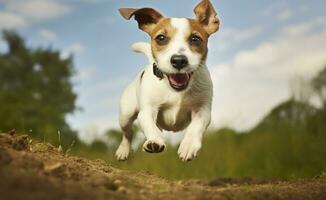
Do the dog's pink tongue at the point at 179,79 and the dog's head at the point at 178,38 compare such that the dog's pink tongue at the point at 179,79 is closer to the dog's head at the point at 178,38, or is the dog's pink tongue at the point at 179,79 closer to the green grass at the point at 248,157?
the dog's head at the point at 178,38

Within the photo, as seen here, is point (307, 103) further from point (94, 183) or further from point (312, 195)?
point (94, 183)

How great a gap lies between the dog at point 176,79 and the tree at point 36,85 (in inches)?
872

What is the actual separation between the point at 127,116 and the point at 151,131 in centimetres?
186

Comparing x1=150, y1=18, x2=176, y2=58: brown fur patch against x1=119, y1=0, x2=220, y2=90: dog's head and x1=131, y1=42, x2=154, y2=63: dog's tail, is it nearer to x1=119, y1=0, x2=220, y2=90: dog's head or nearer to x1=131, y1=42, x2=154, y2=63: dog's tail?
x1=119, y1=0, x2=220, y2=90: dog's head

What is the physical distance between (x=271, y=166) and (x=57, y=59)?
25275 millimetres

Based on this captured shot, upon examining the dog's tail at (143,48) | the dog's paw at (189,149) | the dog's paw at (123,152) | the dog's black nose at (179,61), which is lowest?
the dog's paw at (189,149)

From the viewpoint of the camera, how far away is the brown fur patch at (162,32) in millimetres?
7105

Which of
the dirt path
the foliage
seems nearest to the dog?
the dirt path

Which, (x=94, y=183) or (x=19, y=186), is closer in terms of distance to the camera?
(x=19, y=186)

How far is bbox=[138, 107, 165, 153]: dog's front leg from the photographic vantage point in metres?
6.77

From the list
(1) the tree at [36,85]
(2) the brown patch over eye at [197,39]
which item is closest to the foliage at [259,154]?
(2) the brown patch over eye at [197,39]

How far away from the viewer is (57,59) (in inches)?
1521

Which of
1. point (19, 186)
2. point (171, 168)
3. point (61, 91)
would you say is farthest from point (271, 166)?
point (61, 91)

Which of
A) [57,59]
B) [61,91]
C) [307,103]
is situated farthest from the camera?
[57,59]
